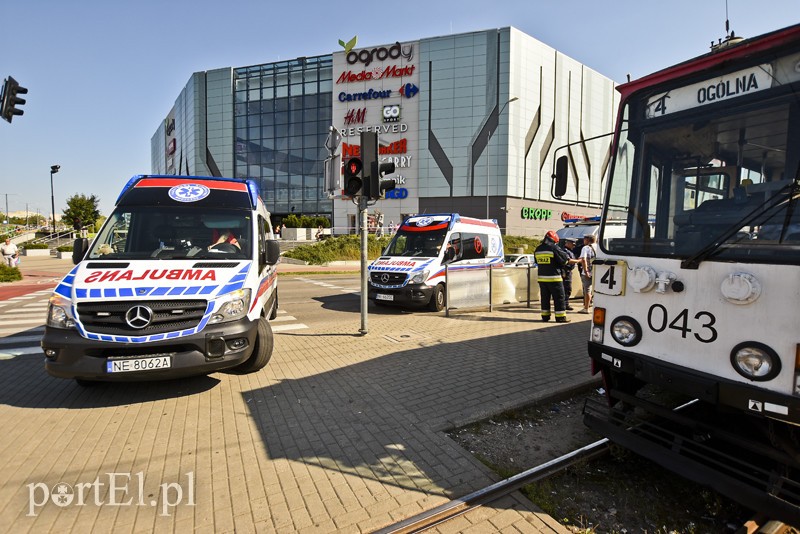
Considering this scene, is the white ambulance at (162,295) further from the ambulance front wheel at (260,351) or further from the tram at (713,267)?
the tram at (713,267)

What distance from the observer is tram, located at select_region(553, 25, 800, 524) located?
2619 millimetres

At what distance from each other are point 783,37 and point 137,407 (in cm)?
624

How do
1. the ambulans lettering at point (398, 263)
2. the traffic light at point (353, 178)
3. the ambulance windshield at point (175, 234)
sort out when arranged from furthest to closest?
the ambulans lettering at point (398, 263) → the traffic light at point (353, 178) → the ambulance windshield at point (175, 234)

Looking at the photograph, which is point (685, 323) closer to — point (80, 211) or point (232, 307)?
point (232, 307)

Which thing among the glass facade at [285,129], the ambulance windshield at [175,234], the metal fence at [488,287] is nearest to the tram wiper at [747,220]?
the ambulance windshield at [175,234]

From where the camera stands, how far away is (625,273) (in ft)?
11.4

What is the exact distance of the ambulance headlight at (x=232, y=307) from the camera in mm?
4577

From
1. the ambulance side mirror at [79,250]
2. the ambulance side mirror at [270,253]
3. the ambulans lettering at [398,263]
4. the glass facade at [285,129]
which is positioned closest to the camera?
the ambulance side mirror at [79,250]

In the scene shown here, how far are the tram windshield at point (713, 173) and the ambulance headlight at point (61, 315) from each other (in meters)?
5.05

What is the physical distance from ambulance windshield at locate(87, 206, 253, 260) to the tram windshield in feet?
14.4

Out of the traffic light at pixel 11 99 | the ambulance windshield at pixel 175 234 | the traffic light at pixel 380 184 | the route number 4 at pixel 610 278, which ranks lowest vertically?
the route number 4 at pixel 610 278

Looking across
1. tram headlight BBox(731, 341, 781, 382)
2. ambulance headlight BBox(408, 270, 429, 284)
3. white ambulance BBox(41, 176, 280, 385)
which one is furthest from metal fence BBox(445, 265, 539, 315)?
tram headlight BBox(731, 341, 781, 382)

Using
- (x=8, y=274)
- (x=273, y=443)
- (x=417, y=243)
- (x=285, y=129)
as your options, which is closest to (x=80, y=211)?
(x=285, y=129)

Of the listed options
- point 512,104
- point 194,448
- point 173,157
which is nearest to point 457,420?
point 194,448
